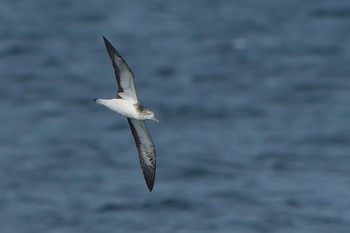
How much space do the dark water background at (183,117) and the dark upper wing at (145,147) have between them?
12.8m

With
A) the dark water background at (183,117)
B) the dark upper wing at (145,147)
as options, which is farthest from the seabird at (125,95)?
the dark water background at (183,117)

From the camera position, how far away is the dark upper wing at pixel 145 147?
21.0m

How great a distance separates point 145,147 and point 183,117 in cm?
2371

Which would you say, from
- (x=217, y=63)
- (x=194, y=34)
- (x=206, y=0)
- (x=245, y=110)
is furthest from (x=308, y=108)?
(x=206, y=0)

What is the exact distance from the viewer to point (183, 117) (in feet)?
149

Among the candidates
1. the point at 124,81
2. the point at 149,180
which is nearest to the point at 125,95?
the point at 124,81

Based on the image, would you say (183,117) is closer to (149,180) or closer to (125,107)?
(149,180)

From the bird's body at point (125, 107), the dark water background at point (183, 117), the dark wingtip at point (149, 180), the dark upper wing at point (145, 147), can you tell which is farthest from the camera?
the dark water background at point (183, 117)

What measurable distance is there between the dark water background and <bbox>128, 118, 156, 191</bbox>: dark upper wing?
12.8 m

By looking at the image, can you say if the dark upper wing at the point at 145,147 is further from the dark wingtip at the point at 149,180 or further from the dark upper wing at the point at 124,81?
the dark upper wing at the point at 124,81

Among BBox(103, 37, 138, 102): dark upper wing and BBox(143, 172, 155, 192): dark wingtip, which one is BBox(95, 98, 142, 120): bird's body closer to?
BBox(103, 37, 138, 102): dark upper wing

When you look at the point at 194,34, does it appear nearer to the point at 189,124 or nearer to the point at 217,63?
the point at 217,63

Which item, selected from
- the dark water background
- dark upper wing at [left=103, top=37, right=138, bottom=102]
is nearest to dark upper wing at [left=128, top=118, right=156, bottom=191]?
dark upper wing at [left=103, top=37, right=138, bottom=102]

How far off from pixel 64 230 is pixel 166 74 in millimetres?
15741
